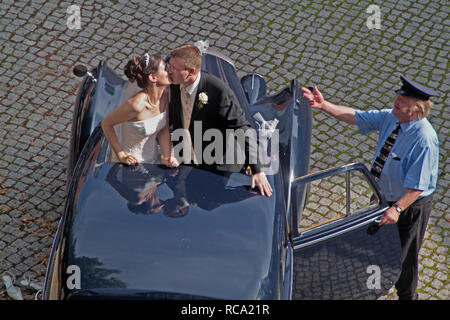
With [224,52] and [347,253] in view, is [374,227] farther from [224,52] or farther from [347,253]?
[224,52]

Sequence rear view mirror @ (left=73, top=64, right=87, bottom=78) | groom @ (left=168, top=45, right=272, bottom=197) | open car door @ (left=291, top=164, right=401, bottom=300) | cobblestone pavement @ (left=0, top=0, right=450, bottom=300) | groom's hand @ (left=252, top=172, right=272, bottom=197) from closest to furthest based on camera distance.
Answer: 1. groom's hand @ (left=252, top=172, right=272, bottom=197)
2. open car door @ (left=291, top=164, right=401, bottom=300)
3. groom @ (left=168, top=45, right=272, bottom=197)
4. rear view mirror @ (left=73, top=64, right=87, bottom=78)
5. cobblestone pavement @ (left=0, top=0, right=450, bottom=300)

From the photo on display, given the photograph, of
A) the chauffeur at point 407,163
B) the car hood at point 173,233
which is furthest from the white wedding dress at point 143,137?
the chauffeur at point 407,163

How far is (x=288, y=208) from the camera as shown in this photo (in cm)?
483

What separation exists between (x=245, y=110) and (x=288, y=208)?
1.07m

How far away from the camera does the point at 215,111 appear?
195 inches

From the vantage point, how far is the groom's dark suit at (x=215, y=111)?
4941 millimetres

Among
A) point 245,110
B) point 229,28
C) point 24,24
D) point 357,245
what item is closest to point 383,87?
point 229,28

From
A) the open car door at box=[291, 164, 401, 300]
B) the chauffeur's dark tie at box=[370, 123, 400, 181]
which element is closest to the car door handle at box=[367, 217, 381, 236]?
the open car door at box=[291, 164, 401, 300]

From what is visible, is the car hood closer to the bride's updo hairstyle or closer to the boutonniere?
the boutonniere

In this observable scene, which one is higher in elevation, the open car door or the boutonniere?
the boutonniere

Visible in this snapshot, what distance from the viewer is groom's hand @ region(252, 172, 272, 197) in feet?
15.0

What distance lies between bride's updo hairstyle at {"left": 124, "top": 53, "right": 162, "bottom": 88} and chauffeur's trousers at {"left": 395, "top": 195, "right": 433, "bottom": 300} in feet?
7.33

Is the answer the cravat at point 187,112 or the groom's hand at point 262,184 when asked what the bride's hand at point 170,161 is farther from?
the groom's hand at point 262,184

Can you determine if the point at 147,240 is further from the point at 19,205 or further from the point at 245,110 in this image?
the point at 19,205
